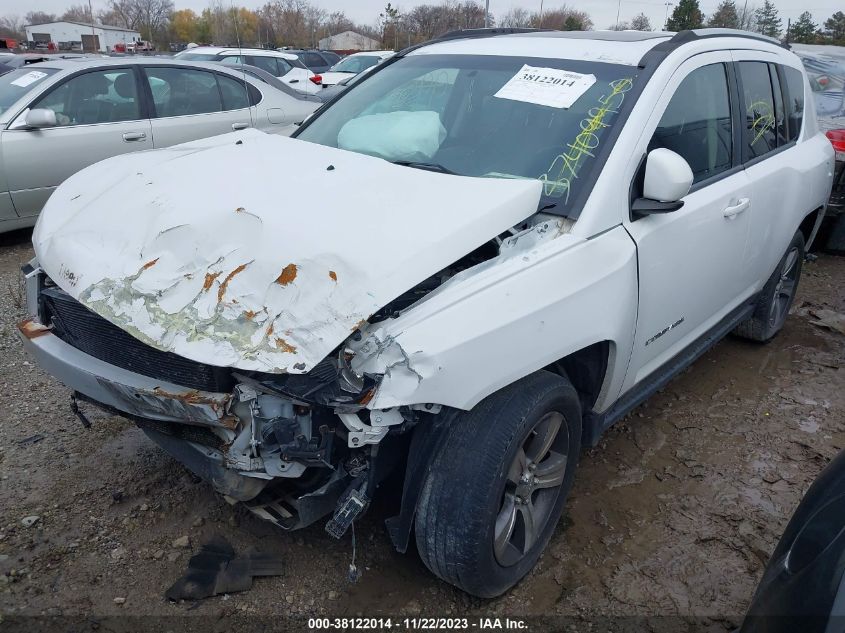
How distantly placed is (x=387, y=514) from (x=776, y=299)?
3134mm

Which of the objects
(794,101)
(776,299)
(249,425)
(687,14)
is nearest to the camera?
(249,425)

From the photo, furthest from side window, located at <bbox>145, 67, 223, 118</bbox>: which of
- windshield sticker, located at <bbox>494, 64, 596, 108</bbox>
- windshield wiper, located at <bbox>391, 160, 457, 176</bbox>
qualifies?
windshield sticker, located at <bbox>494, 64, 596, 108</bbox>

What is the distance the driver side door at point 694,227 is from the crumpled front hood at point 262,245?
635mm

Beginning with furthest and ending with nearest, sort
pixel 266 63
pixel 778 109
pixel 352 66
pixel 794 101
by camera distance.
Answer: pixel 352 66 < pixel 266 63 < pixel 794 101 < pixel 778 109

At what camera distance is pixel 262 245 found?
2.14 metres

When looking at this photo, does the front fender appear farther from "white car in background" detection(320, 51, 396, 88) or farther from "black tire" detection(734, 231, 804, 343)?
"white car in background" detection(320, 51, 396, 88)

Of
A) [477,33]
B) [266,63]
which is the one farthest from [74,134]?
[266,63]

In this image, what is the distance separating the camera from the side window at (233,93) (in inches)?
270

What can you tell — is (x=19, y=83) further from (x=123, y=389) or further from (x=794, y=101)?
(x=794, y=101)

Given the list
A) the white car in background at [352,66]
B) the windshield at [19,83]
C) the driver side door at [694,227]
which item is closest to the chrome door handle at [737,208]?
the driver side door at [694,227]

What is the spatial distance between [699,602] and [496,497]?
100cm

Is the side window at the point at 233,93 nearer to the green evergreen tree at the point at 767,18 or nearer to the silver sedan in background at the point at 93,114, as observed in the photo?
the silver sedan in background at the point at 93,114

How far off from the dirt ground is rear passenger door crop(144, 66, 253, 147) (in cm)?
320

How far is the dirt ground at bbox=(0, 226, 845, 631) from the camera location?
2.41 m
